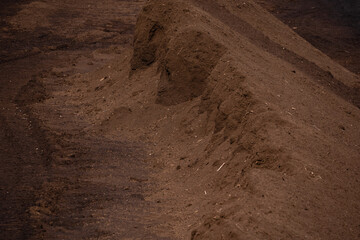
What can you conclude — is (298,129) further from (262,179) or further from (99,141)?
(99,141)

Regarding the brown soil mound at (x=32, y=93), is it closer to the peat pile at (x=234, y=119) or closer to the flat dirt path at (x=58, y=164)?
the flat dirt path at (x=58, y=164)

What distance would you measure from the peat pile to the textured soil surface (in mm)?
22

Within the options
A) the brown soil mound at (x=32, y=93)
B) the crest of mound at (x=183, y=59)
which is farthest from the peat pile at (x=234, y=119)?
the brown soil mound at (x=32, y=93)

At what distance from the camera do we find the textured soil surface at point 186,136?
511 centimetres

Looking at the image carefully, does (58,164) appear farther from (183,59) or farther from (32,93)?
(32,93)

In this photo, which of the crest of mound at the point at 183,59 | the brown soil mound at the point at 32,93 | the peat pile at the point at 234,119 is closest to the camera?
the peat pile at the point at 234,119

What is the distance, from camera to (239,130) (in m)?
6.56

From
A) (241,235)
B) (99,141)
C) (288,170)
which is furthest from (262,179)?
(99,141)

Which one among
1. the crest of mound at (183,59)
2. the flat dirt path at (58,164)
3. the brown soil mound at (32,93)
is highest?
the crest of mound at (183,59)

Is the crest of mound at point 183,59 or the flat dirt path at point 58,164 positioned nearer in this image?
the flat dirt path at point 58,164

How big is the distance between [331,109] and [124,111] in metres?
3.65

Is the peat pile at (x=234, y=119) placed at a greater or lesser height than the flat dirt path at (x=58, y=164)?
greater

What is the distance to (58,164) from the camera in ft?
23.9

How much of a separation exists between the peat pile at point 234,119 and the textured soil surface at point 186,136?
0.9 inches
